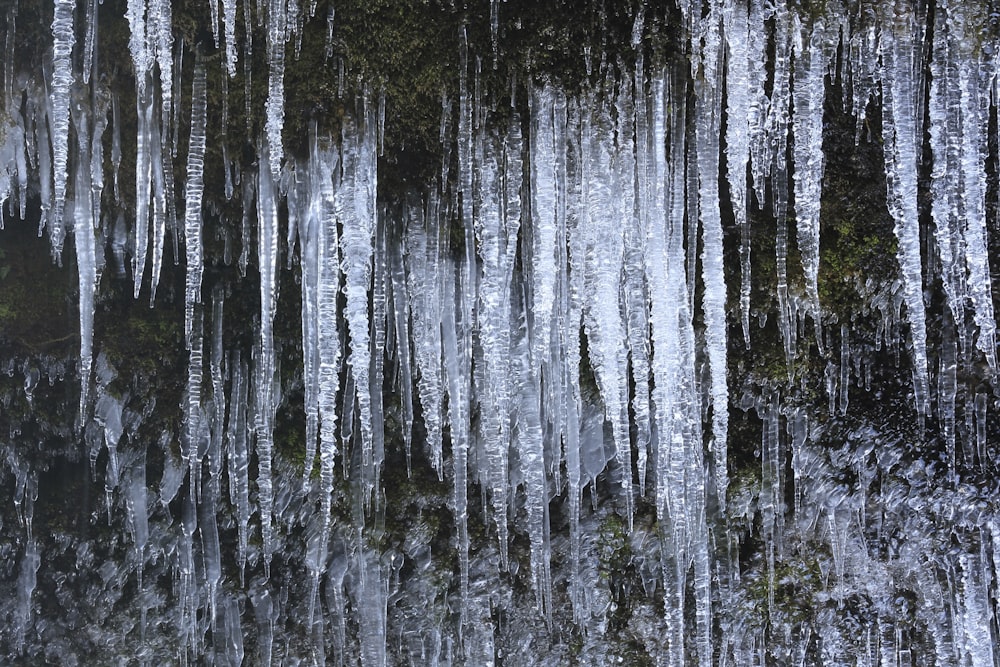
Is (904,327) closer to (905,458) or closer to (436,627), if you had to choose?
(905,458)

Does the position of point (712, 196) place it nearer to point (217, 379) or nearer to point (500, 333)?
point (500, 333)

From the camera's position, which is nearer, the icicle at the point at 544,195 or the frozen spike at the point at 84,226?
the icicle at the point at 544,195

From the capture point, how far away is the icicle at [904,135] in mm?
2900

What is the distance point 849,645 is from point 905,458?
87 centimetres

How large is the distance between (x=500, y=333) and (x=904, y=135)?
4.85ft

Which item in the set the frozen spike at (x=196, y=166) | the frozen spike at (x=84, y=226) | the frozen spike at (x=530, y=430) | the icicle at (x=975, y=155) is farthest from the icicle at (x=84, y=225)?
the icicle at (x=975, y=155)

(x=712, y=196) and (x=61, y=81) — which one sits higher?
(x=61, y=81)

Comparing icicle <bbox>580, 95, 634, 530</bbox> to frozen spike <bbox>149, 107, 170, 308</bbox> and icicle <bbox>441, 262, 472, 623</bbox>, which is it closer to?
icicle <bbox>441, 262, 472, 623</bbox>

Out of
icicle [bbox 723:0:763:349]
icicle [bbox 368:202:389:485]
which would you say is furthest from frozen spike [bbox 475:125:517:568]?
icicle [bbox 723:0:763:349]

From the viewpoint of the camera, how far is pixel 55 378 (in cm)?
418

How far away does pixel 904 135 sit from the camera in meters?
2.93

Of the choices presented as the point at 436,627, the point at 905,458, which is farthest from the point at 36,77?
the point at 905,458

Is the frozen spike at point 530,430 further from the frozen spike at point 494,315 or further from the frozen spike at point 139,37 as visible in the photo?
the frozen spike at point 139,37

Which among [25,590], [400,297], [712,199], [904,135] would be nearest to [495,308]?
[400,297]
